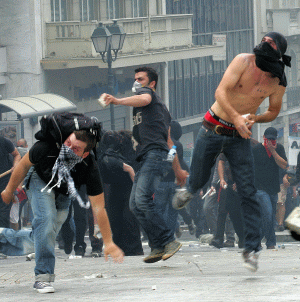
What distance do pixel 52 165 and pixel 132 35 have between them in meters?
18.3

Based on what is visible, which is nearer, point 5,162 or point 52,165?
point 52,165

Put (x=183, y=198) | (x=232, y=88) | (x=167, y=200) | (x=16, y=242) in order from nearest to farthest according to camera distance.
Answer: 1. (x=232, y=88)
2. (x=183, y=198)
3. (x=16, y=242)
4. (x=167, y=200)

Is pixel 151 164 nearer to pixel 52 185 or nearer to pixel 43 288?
pixel 52 185

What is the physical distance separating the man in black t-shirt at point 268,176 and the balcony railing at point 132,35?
39.0 feet

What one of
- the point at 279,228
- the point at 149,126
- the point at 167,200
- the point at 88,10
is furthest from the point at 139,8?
the point at 149,126

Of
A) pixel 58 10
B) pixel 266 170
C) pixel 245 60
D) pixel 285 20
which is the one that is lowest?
pixel 266 170

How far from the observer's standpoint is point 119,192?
29.8 ft

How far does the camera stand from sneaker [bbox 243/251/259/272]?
607 cm

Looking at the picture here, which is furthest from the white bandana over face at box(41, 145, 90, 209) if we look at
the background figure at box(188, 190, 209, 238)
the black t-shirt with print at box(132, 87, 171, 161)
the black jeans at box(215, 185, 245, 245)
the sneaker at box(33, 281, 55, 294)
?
the background figure at box(188, 190, 209, 238)

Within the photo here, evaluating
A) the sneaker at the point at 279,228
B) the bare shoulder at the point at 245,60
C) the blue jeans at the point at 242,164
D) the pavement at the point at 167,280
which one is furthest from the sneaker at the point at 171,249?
the sneaker at the point at 279,228

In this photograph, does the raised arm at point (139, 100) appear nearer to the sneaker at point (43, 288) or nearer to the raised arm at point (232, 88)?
the raised arm at point (232, 88)

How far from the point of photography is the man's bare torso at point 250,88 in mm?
5930

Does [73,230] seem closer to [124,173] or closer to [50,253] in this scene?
[124,173]

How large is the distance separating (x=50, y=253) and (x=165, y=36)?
66.3 ft
